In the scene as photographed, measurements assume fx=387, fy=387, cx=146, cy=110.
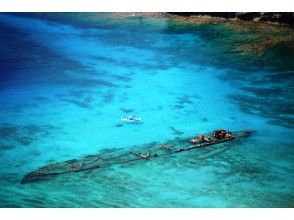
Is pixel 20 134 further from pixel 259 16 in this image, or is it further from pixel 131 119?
pixel 259 16

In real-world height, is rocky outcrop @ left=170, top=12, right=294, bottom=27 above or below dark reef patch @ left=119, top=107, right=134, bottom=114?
above

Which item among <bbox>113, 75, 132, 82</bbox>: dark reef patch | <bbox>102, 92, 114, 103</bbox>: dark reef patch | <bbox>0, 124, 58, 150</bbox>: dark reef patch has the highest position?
<bbox>113, 75, 132, 82</bbox>: dark reef patch

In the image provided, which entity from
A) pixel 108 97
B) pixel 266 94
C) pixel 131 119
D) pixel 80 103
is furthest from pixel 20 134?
pixel 266 94

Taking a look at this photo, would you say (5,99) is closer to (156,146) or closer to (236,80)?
(156,146)

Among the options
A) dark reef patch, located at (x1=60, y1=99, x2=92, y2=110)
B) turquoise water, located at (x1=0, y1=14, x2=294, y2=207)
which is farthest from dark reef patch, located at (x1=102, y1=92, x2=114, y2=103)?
dark reef patch, located at (x1=60, y1=99, x2=92, y2=110)

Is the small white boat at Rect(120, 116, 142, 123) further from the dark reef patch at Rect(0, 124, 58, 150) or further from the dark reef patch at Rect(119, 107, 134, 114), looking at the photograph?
the dark reef patch at Rect(0, 124, 58, 150)

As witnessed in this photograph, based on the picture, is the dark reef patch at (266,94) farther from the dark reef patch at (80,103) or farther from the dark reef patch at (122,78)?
the dark reef patch at (80,103)

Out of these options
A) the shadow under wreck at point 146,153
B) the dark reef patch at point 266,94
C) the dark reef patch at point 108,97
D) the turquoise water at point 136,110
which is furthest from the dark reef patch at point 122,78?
the dark reef patch at point 266,94
